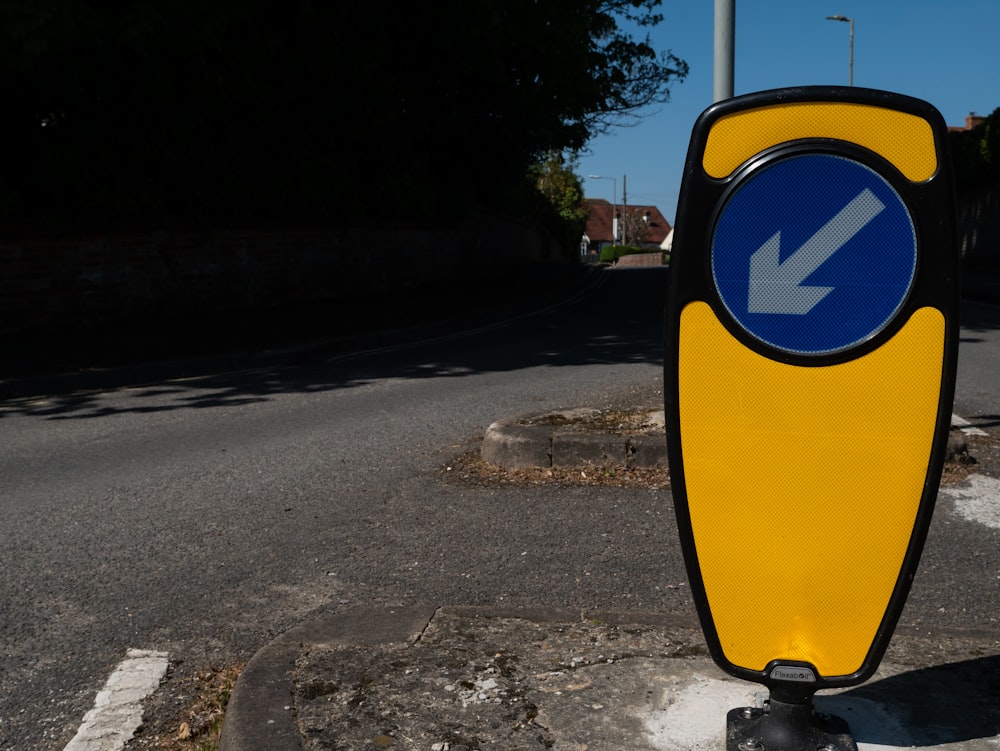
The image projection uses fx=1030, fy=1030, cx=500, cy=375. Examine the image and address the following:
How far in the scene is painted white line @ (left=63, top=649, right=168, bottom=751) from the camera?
2.76 m

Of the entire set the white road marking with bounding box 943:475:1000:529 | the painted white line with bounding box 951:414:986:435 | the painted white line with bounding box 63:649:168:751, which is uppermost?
the painted white line with bounding box 951:414:986:435

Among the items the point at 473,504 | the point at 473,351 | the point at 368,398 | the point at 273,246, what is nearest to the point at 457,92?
the point at 273,246

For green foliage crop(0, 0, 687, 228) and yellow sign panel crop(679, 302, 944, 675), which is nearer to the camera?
yellow sign panel crop(679, 302, 944, 675)

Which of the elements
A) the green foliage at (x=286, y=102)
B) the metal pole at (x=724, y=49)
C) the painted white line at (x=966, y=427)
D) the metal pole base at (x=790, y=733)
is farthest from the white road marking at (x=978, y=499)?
the green foliage at (x=286, y=102)

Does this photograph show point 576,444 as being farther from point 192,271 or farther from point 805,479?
point 192,271

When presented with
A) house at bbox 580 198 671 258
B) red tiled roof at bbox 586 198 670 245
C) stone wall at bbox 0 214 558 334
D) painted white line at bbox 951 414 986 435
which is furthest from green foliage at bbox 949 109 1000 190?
red tiled roof at bbox 586 198 670 245

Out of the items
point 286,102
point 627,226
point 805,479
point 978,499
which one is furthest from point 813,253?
point 627,226

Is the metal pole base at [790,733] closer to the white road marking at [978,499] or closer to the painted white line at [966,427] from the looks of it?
the white road marking at [978,499]

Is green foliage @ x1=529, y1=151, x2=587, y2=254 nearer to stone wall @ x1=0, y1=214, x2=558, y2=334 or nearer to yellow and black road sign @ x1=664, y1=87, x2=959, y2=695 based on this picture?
stone wall @ x1=0, y1=214, x2=558, y2=334

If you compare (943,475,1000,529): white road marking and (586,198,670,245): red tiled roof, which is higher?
(586,198,670,245): red tiled roof

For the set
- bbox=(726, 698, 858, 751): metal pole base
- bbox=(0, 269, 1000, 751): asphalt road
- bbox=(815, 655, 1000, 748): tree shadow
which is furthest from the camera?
bbox=(0, 269, 1000, 751): asphalt road

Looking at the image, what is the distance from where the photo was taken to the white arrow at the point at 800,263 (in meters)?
2.07

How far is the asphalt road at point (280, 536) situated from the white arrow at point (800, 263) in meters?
0.31

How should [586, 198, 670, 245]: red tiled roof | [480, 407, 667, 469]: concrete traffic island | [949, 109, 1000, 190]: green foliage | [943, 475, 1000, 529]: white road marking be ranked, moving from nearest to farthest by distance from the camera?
[943, 475, 1000, 529]: white road marking
[480, 407, 667, 469]: concrete traffic island
[949, 109, 1000, 190]: green foliage
[586, 198, 670, 245]: red tiled roof
